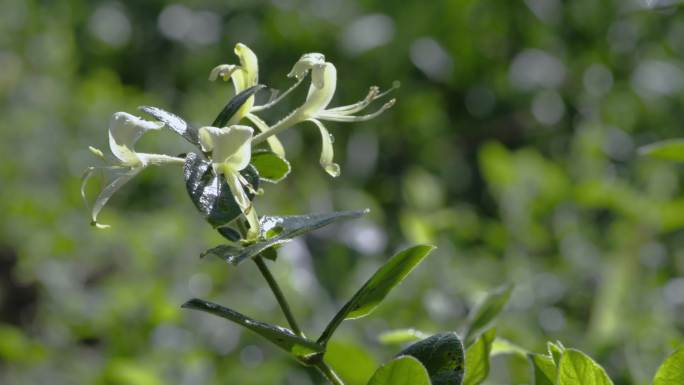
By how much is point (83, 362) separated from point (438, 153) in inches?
31.1

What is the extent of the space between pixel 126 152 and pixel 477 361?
0.18m

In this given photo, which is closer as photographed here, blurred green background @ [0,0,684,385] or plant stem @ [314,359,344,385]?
plant stem @ [314,359,344,385]

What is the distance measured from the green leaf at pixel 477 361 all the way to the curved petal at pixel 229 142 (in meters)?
0.15

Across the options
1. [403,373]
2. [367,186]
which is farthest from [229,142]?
[367,186]

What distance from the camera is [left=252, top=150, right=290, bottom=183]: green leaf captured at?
0.45m

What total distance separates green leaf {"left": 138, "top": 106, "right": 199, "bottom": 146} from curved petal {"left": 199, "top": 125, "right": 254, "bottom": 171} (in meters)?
0.02

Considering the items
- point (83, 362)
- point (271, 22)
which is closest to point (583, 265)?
point (83, 362)

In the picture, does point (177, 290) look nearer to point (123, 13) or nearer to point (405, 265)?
point (405, 265)

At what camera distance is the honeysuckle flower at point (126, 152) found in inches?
16.7

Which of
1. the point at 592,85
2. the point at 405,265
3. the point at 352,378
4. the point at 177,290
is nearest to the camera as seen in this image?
the point at 405,265

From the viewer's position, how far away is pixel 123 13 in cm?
260

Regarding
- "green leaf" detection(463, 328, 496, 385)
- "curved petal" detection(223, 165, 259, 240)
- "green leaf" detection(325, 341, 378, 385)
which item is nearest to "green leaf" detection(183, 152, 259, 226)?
"curved petal" detection(223, 165, 259, 240)

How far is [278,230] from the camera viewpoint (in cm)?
44

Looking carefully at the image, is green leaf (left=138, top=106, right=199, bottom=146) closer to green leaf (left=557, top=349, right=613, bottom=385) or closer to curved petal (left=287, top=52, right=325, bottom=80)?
curved petal (left=287, top=52, right=325, bottom=80)
